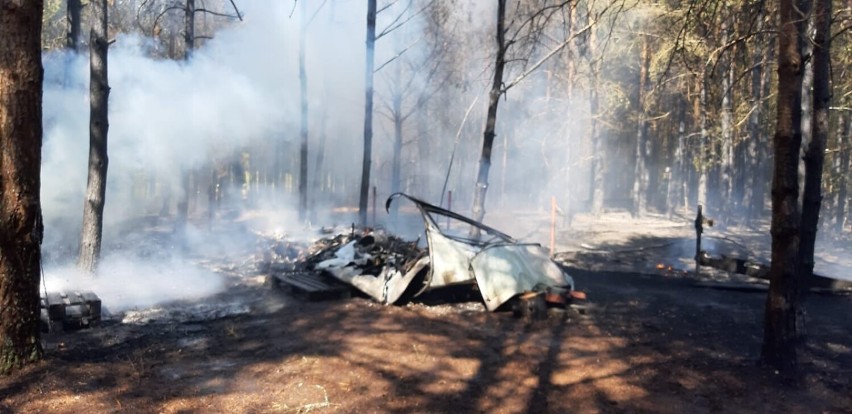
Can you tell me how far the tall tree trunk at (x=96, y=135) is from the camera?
950 centimetres

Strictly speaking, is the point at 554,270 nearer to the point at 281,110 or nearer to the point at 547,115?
the point at 281,110

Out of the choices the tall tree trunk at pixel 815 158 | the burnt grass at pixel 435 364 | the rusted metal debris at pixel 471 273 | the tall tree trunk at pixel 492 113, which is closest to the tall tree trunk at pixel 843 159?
the tall tree trunk at pixel 815 158

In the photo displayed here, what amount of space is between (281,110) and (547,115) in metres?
15.6

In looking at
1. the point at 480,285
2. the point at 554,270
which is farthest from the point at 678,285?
the point at 480,285

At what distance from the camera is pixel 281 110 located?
23.2m

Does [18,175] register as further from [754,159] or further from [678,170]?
[678,170]

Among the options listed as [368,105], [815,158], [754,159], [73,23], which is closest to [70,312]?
[815,158]

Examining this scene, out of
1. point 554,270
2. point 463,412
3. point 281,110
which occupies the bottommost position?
point 463,412

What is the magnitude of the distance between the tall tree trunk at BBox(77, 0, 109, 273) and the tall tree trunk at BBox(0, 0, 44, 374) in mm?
5083

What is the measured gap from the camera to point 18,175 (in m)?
4.77

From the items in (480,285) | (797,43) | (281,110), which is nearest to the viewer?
(797,43)

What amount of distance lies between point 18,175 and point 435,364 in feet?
Result: 12.8

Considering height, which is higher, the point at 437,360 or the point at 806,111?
the point at 806,111

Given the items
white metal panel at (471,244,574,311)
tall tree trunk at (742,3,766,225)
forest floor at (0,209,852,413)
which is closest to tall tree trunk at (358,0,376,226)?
forest floor at (0,209,852,413)
